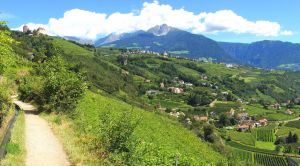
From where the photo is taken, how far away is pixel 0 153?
17391mm

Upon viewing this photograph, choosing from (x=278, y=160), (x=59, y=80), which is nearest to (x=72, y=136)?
(x=59, y=80)

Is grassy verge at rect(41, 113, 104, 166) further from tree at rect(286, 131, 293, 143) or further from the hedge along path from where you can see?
tree at rect(286, 131, 293, 143)

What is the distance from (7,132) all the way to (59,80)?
13.8 meters

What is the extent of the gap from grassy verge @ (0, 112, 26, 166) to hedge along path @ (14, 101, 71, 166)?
310 millimetres

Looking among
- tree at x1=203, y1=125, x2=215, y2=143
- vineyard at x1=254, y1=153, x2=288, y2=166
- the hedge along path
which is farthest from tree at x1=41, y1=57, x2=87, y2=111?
vineyard at x1=254, y1=153, x2=288, y2=166

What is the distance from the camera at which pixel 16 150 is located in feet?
65.9

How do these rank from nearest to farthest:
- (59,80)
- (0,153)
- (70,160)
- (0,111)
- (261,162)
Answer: (0,153) → (70,160) → (0,111) → (59,80) → (261,162)

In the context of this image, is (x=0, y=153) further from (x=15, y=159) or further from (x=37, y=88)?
(x=37, y=88)

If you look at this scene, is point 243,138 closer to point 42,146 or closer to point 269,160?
point 269,160

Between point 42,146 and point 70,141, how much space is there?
177 cm

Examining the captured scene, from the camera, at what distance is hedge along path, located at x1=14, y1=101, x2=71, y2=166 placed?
19906mm

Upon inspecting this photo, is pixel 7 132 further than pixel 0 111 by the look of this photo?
No

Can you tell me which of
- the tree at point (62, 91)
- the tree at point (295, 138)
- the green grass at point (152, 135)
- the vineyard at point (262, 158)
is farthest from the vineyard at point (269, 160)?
the tree at point (62, 91)

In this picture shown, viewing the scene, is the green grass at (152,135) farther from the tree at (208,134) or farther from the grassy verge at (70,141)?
the tree at (208,134)
